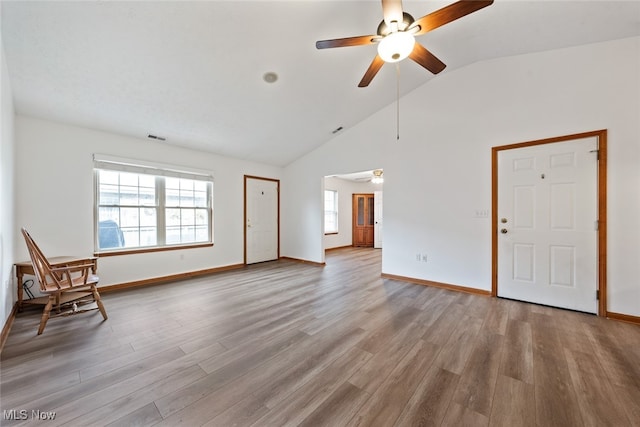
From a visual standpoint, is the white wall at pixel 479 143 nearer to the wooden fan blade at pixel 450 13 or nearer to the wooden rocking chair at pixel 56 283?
the wooden fan blade at pixel 450 13

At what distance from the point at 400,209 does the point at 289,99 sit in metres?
2.60

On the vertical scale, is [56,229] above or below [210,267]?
above

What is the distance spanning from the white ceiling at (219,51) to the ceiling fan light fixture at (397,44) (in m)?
0.98

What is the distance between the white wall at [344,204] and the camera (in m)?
8.34

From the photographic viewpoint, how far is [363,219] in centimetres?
909

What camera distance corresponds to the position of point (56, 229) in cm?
343

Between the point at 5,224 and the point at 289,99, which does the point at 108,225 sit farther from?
the point at 289,99

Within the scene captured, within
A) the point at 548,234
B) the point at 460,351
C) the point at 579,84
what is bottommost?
the point at 460,351

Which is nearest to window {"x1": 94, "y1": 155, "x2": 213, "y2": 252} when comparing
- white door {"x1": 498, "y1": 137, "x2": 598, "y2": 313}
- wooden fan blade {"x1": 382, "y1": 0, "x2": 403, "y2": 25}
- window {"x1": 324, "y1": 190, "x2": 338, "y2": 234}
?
window {"x1": 324, "y1": 190, "x2": 338, "y2": 234}

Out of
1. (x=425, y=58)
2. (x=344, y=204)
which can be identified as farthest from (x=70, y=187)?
(x=344, y=204)

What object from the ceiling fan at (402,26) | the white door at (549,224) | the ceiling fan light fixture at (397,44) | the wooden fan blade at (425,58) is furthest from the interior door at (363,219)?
the ceiling fan light fixture at (397,44)

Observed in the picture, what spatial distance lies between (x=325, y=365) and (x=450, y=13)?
2.76 m

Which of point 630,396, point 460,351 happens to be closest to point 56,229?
point 460,351

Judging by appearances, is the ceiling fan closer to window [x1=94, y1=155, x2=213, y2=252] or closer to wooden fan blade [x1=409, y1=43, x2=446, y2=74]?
wooden fan blade [x1=409, y1=43, x2=446, y2=74]
